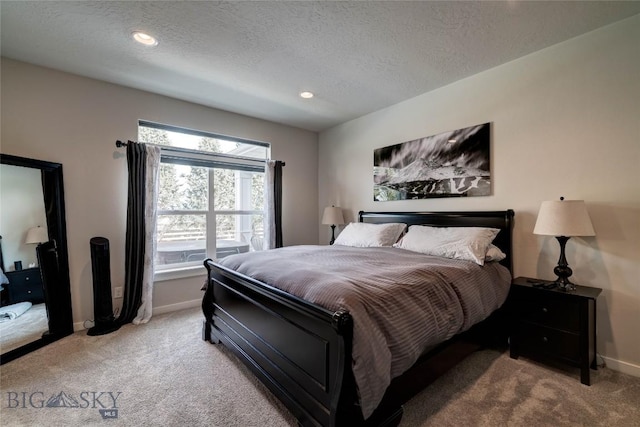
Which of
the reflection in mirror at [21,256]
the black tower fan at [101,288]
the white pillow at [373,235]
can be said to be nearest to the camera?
the reflection in mirror at [21,256]

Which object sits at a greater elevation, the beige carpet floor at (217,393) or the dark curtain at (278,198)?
the dark curtain at (278,198)

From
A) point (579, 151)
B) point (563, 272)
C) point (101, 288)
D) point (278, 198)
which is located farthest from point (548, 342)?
point (101, 288)

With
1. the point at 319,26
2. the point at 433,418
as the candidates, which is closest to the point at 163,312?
the point at 433,418

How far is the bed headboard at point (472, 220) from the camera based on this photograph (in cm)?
264

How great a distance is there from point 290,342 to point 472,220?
7.28ft

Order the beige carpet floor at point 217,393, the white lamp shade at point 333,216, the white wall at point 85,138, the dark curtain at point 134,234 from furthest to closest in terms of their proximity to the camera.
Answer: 1. the white lamp shade at point 333,216
2. the dark curtain at point 134,234
3. the white wall at point 85,138
4. the beige carpet floor at point 217,393

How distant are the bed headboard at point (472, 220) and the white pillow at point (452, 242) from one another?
0.12m

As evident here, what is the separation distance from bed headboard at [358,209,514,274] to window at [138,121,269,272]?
1.98m

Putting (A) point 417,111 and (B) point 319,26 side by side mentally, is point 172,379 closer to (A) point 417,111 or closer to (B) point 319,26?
(B) point 319,26

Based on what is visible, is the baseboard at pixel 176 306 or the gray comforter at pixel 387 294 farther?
the baseboard at pixel 176 306

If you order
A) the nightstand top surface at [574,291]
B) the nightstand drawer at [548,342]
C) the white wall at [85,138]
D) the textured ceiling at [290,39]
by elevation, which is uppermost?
the textured ceiling at [290,39]

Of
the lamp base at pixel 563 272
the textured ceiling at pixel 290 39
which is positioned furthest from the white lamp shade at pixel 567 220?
the textured ceiling at pixel 290 39

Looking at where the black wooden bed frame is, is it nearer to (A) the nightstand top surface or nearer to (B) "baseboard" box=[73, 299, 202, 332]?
(A) the nightstand top surface

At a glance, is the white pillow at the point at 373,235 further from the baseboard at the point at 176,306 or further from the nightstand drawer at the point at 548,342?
the baseboard at the point at 176,306
